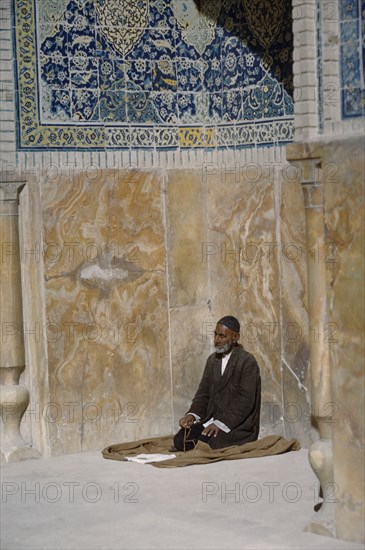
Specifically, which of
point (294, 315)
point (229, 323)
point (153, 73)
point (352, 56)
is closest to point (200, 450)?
point (229, 323)

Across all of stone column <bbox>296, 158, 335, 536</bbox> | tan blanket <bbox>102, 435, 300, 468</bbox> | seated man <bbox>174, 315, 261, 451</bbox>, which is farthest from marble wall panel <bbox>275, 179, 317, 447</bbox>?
stone column <bbox>296, 158, 335, 536</bbox>

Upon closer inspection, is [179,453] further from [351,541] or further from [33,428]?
[351,541]

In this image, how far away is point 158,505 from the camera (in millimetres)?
7051

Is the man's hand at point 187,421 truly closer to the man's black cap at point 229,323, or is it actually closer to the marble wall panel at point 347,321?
the man's black cap at point 229,323

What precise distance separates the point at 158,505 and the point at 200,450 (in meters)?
1.16

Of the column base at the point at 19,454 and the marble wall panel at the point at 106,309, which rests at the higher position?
the marble wall panel at the point at 106,309

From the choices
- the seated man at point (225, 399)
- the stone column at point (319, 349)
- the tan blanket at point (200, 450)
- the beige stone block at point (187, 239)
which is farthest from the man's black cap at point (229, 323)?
the stone column at point (319, 349)

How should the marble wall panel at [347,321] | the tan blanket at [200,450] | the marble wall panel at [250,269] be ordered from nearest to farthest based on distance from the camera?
the marble wall panel at [347,321], the tan blanket at [200,450], the marble wall panel at [250,269]

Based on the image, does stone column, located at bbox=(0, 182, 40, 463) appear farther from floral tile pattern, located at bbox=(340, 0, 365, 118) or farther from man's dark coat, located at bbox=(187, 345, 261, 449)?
floral tile pattern, located at bbox=(340, 0, 365, 118)

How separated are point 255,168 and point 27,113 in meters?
1.60

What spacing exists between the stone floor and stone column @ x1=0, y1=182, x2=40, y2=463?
215 millimetres

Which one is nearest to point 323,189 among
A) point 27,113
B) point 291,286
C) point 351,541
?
point 351,541

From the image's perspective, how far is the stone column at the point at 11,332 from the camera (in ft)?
27.2

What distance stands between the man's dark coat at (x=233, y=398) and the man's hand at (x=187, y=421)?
10 cm
